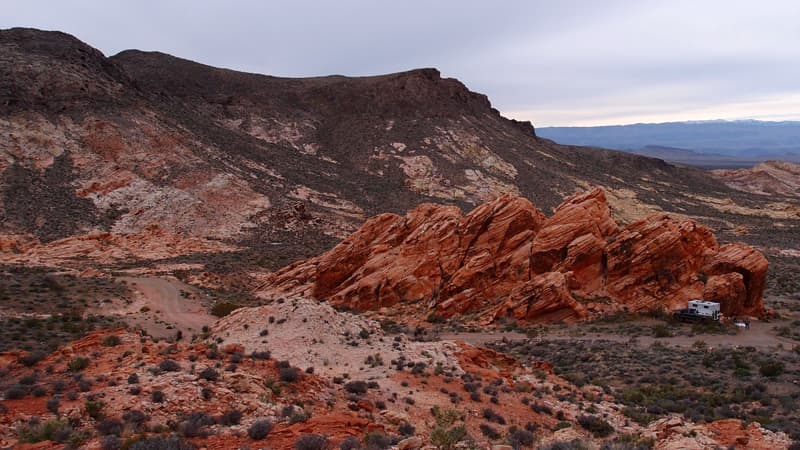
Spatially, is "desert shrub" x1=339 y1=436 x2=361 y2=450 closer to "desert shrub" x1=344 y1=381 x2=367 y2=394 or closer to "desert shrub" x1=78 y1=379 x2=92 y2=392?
"desert shrub" x1=344 y1=381 x2=367 y2=394

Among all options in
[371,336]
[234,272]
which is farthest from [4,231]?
[371,336]

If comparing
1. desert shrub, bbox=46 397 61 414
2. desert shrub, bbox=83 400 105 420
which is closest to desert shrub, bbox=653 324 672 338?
desert shrub, bbox=83 400 105 420

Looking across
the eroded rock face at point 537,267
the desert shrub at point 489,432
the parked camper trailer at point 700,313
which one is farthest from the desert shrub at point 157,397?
the parked camper trailer at point 700,313

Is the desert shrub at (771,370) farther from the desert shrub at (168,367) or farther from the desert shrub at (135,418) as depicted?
the desert shrub at (135,418)

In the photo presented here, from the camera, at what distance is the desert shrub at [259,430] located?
8.91 m

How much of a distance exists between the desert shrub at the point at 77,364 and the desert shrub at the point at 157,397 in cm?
258

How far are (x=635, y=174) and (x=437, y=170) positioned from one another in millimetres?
43693

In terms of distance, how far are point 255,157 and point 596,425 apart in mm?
54696

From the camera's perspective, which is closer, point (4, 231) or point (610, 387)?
point (610, 387)

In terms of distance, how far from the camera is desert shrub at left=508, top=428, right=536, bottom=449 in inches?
407

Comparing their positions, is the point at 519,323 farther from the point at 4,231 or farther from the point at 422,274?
the point at 4,231

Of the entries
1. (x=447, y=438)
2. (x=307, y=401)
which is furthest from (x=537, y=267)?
(x=447, y=438)

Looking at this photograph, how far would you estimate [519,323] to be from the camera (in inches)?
987

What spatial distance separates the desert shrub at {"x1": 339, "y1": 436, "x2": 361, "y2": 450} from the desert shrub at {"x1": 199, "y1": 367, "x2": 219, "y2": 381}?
3825mm
